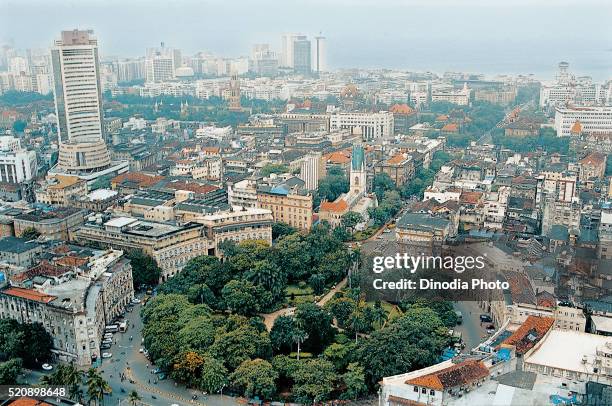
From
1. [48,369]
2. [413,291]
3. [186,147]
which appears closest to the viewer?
[48,369]

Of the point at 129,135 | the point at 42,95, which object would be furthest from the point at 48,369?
the point at 42,95

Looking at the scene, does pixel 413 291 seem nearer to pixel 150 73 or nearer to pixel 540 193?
pixel 540 193

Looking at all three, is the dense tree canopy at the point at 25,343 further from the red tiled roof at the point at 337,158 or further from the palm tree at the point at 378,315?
the red tiled roof at the point at 337,158

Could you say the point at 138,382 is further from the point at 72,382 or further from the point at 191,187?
the point at 191,187

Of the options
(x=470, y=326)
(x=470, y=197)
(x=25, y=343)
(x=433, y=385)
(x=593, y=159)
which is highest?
(x=593, y=159)

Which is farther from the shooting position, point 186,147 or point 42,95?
point 42,95

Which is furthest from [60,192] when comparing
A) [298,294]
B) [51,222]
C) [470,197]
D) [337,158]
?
[470,197]
